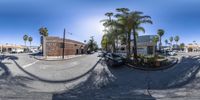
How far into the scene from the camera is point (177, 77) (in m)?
17.2

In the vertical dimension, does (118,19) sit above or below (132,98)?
above

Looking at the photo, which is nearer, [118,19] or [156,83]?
[156,83]

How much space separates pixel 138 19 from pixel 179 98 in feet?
66.2

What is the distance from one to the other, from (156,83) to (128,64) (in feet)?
33.8

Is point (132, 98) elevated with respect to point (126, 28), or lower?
lower

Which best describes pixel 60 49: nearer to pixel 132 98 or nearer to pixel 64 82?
pixel 64 82

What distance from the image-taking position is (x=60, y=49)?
53.6 meters

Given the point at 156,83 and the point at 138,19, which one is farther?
the point at 138,19

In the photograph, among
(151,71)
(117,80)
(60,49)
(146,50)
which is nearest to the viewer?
(117,80)

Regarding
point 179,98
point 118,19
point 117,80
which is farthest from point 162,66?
point 179,98

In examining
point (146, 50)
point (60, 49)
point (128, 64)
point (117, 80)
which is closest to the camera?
point (117, 80)

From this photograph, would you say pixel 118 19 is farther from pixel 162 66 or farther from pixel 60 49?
pixel 60 49

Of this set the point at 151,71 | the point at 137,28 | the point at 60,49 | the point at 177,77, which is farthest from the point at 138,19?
the point at 60,49

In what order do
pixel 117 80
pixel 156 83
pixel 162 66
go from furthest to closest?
pixel 162 66
pixel 117 80
pixel 156 83
